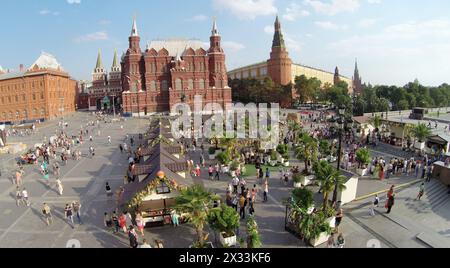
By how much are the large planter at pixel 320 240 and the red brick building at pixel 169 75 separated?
58341 mm

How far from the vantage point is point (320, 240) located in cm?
1148

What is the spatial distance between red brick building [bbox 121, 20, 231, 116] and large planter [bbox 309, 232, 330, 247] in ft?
191

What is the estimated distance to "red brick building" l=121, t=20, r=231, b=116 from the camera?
66.8 metres

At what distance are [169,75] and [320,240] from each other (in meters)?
62.7

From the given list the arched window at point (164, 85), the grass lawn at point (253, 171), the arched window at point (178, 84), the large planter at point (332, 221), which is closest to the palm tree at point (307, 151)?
the grass lawn at point (253, 171)

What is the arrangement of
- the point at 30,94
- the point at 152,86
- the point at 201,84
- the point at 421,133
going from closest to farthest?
1. the point at 421,133
2. the point at 30,94
3. the point at 152,86
4. the point at 201,84

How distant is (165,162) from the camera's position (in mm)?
15555

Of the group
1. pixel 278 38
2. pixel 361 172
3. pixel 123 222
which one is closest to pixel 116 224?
pixel 123 222

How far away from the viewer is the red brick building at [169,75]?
66.8 meters

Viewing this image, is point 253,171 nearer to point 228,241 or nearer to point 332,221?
point 332,221
